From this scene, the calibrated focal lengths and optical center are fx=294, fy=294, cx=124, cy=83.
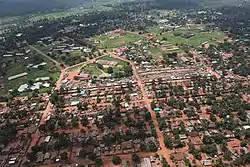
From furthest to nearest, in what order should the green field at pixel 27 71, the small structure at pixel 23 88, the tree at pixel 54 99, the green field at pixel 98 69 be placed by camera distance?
1. the green field at pixel 98 69
2. the green field at pixel 27 71
3. the small structure at pixel 23 88
4. the tree at pixel 54 99

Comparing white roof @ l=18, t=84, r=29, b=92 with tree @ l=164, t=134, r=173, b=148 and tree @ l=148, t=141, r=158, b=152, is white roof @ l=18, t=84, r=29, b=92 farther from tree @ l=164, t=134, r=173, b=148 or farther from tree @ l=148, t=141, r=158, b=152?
tree @ l=164, t=134, r=173, b=148

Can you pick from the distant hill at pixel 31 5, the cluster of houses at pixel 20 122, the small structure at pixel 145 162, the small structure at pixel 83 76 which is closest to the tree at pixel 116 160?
the small structure at pixel 145 162

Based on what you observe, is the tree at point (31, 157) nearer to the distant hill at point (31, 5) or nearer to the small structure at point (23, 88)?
the small structure at point (23, 88)

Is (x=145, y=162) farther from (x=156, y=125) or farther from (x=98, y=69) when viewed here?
(x=98, y=69)

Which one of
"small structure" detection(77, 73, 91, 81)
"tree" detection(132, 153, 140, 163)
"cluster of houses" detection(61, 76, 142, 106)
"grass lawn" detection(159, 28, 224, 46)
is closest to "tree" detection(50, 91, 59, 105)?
"cluster of houses" detection(61, 76, 142, 106)

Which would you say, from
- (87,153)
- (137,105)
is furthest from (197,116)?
(87,153)

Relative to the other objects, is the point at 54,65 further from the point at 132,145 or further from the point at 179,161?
the point at 179,161

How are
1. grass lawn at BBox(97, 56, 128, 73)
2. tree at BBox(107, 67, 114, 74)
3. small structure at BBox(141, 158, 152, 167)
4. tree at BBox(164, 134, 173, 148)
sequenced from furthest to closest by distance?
grass lawn at BBox(97, 56, 128, 73)
tree at BBox(107, 67, 114, 74)
tree at BBox(164, 134, 173, 148)
small structure at BBox(141, 158, 152, 167)
